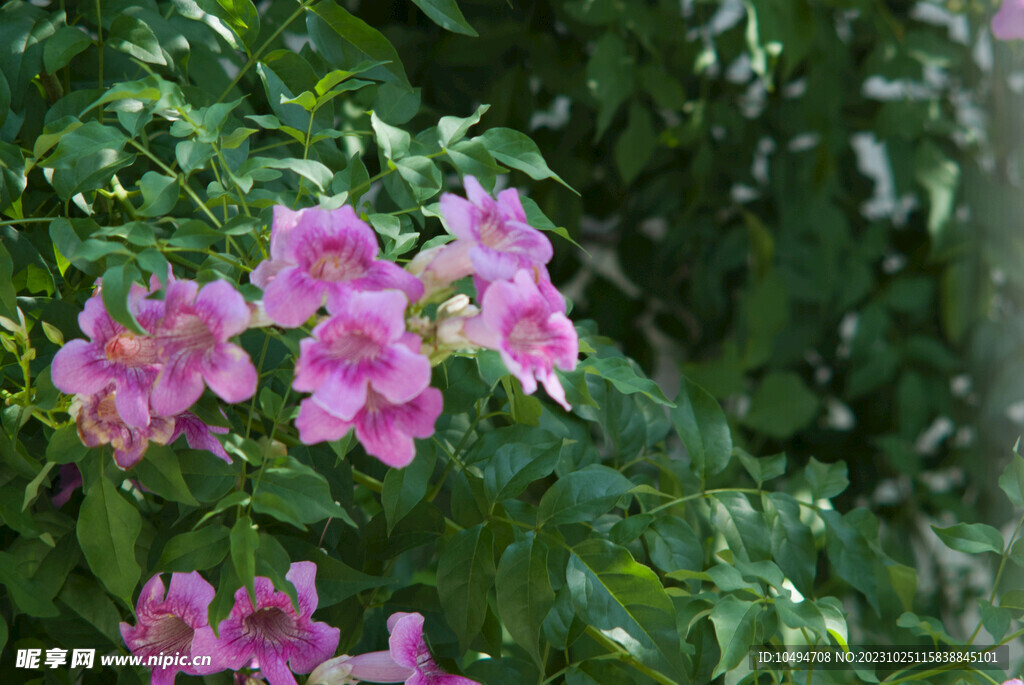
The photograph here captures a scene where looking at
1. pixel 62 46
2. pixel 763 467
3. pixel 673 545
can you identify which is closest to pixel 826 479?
pixel 763 467

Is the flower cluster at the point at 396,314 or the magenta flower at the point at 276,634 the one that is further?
the magenta flower at the point at 276,634

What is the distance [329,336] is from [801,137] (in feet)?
3.80

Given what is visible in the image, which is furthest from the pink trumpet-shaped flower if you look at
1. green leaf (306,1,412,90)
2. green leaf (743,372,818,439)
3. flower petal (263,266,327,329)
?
green leaf (743,372,818,439)

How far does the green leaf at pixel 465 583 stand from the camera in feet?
1.47

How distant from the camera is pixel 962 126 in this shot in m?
1.21

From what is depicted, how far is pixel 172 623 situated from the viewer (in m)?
0.44

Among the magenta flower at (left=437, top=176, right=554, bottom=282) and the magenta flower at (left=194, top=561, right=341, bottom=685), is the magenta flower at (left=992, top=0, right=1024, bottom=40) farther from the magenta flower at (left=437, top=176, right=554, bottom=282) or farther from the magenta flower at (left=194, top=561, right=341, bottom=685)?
the magenta flower at (left=194, top=561, right=341, bottom=685)

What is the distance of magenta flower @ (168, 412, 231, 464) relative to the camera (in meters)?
0.43

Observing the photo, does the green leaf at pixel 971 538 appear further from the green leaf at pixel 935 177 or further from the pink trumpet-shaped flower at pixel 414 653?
the green leaf at pixel 935 177

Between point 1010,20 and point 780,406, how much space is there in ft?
1.92

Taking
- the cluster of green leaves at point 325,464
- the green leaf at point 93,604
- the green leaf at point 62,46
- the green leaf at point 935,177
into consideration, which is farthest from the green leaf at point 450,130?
the green leaf at point 935,177

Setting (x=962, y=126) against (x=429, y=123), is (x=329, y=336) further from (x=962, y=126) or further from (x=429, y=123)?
(x=962, y=126)

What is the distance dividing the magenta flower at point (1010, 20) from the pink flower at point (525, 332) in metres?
0.83

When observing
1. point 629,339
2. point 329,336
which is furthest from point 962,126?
point 329,336
